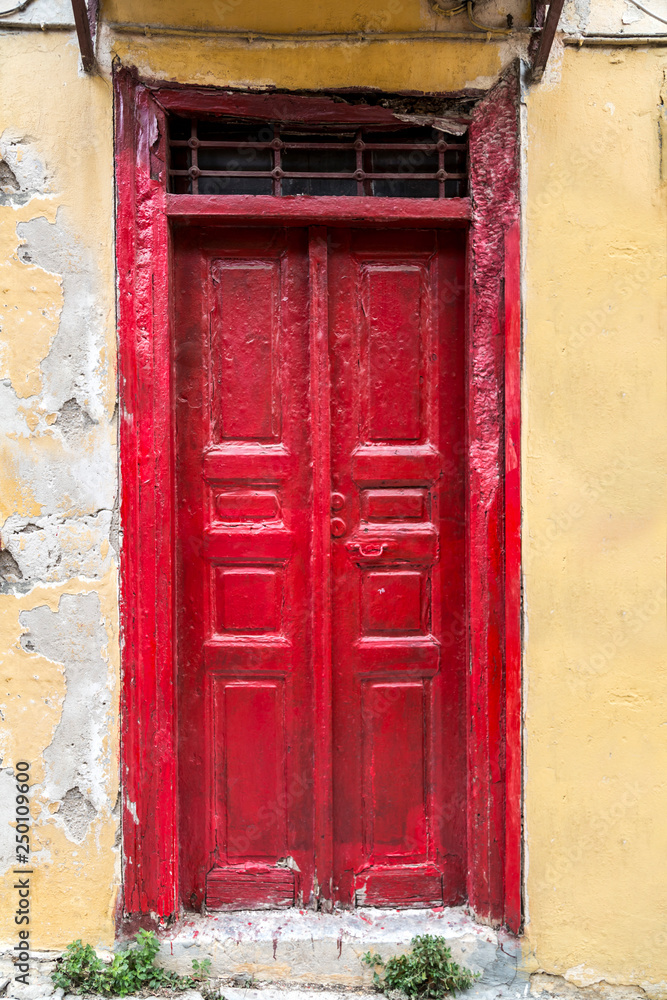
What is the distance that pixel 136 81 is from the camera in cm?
257

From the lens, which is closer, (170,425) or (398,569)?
(170,425)

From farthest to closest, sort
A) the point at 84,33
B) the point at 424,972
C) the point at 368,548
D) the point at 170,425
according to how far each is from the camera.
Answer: the point at 368,548
the point at 170,425
the point at 424,972
the point at 84,33

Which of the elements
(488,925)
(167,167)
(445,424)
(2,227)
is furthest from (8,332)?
(488,925)

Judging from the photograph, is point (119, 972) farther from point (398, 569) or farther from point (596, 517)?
point (596, 517)

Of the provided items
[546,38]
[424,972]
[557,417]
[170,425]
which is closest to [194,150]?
[170,425]

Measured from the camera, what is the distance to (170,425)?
264 centimetres

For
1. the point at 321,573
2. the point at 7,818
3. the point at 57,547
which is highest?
the point at 57,547

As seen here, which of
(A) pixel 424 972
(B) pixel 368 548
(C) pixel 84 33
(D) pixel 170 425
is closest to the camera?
(C) pixel 84 33

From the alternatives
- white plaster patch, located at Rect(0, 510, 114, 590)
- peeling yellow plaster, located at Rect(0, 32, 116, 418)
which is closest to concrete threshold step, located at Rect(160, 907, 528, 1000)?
white plaster patch, located at Rect(0, 510, 114, 590)

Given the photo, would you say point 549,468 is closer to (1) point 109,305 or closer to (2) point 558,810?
(2) point 558,810

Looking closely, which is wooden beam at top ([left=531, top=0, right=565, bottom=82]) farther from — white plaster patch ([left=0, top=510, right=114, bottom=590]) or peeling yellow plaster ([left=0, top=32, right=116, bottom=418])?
white plaster patch ([left=0, top=510, right=114, bottom=590])

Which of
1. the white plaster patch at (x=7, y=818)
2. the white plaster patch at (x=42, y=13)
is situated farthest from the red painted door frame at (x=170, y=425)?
the white plaster patch at (x=7, y=818)

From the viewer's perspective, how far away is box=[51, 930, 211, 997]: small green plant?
8.24 feet

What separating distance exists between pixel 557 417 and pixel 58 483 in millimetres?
1825
